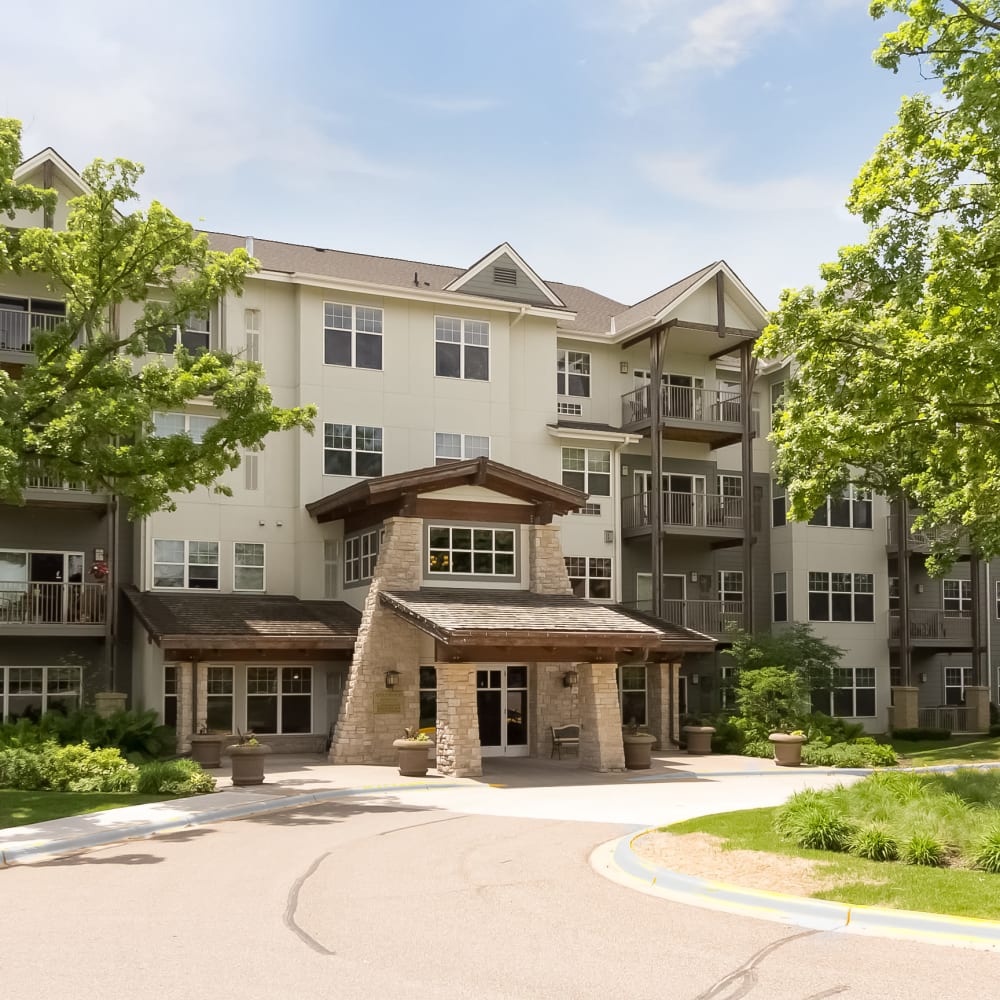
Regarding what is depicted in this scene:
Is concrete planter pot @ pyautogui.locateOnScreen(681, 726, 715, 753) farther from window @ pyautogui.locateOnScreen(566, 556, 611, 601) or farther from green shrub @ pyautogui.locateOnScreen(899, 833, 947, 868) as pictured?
green shrub @ pyautogui.locateOnScreen(899, 833, 947, 868)

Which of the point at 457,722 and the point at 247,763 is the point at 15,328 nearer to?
the point at 247,763

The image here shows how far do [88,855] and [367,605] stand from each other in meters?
14.5

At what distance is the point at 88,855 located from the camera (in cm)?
1525

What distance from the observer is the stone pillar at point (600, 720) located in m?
27.4

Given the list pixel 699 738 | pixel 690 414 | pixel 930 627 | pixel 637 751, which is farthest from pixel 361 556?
pixel 930 627

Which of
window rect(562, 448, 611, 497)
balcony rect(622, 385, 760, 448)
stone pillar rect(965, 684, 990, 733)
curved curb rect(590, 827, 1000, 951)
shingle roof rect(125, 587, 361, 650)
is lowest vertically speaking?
stone pillar rect(965, 684, 990, 733)

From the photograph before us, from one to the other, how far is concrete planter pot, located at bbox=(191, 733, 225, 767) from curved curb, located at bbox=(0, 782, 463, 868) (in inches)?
205

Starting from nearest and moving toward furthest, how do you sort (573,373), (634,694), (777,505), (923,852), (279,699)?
(923,852) < (279,699) < (634,694) < (573,373) < (777,505)

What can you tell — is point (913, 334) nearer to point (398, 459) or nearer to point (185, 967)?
point (185, 967)

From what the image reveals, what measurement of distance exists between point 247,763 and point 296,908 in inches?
486

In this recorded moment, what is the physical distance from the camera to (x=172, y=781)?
21547 mm

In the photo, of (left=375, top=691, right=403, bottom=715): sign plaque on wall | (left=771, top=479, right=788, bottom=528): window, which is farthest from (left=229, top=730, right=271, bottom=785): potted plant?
(left=771, top=479, right=788, bottom=528): window

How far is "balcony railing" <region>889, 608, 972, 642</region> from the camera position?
41156 millimetres

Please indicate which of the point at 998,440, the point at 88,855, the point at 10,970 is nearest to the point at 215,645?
the point at 88,855
